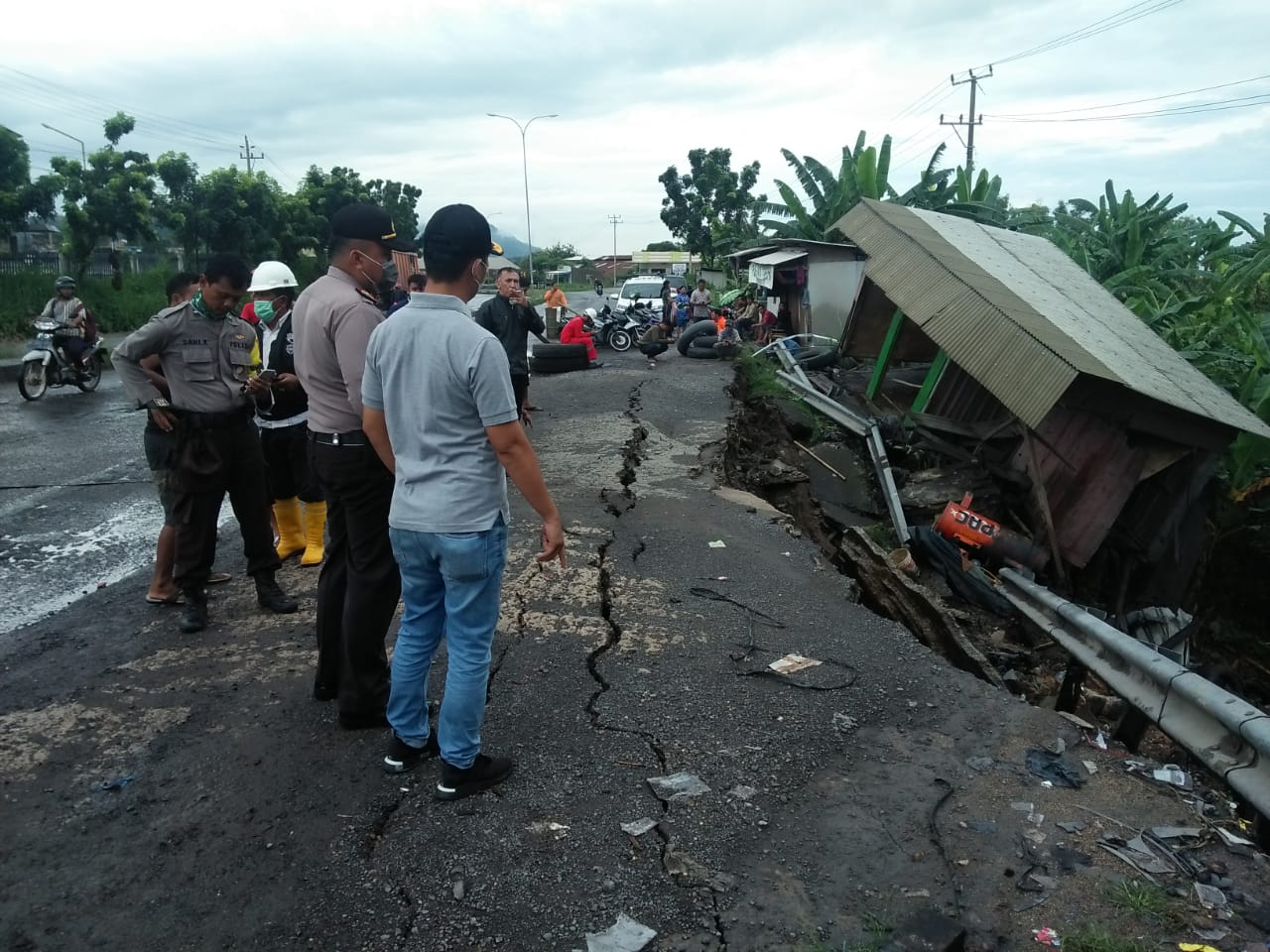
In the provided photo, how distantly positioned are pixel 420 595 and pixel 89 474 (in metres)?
6.71

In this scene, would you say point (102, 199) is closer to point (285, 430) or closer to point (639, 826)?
point (285, 430)

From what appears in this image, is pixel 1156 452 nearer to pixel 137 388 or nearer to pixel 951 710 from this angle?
pixel 951 710

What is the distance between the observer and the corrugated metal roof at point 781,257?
19.3m

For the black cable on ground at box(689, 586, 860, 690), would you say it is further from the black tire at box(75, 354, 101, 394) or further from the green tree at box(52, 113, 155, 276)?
the green tree at box(52, 113, 155, 276)

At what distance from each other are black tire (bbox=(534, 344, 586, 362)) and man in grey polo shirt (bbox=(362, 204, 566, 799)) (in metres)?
11.7

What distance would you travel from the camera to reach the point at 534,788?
9.35 feet

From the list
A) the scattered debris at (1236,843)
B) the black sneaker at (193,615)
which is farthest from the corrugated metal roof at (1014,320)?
the black sneaker at (193,615)

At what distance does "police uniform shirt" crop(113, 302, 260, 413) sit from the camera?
13.9ft

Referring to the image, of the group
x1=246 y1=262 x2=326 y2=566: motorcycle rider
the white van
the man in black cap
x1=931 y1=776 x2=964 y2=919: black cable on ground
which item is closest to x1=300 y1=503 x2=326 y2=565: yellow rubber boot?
x1=246 y1=262 x2=326 y2=566: motorcycle rider

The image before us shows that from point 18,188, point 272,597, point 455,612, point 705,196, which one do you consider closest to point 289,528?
point 272,597

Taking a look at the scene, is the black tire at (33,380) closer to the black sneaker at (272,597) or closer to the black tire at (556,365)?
the black tire at (556,365)

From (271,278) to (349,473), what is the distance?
7.97 ft

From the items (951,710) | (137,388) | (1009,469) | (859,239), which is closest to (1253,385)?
(1009,469)

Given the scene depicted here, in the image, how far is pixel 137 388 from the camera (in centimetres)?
425
